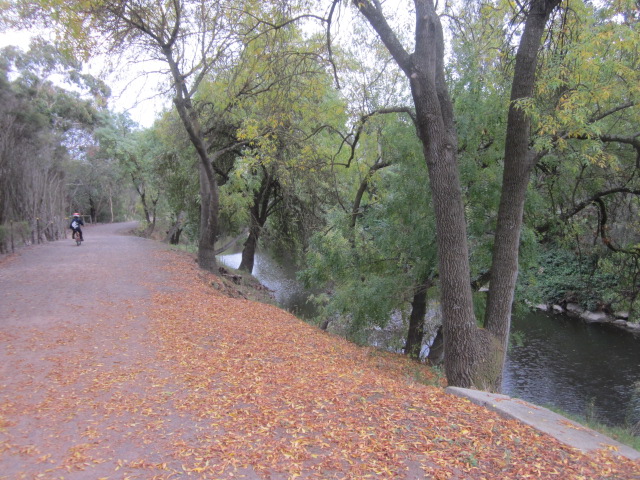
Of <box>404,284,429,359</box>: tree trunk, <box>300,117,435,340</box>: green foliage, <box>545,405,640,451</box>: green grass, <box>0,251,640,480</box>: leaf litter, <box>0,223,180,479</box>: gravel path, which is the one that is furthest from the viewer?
<box>404,284,429,359</box>: tree trunk

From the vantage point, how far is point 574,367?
47.5 ft

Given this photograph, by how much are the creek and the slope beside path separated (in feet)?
19.6

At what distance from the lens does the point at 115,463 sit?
3580 millimetres

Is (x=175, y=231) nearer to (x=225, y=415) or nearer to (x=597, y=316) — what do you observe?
(x=597, y=316)

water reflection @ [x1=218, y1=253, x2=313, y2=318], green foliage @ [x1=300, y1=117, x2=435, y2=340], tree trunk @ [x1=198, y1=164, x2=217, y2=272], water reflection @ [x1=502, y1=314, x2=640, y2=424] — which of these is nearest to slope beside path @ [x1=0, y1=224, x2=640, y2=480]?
green foliage @ [x1=300, y1=117, x2=435, y2=340]

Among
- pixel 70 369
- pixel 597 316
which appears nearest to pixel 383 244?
pixel 70 369

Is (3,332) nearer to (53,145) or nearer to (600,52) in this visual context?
(600,52)

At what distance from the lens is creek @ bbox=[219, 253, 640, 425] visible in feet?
38.4

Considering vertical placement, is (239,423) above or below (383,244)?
below

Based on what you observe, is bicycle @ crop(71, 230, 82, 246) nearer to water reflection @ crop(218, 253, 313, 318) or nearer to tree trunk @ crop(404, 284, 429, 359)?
water reflection @ crop(218, 253, 313, 318)

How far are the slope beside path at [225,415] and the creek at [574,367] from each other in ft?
19.6

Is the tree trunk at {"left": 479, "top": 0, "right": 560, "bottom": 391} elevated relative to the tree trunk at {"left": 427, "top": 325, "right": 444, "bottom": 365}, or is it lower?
elevated

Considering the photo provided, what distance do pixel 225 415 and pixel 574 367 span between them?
13.7 metres

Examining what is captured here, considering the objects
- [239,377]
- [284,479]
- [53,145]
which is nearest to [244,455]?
[284,479]
